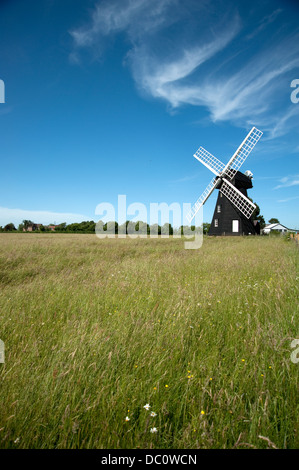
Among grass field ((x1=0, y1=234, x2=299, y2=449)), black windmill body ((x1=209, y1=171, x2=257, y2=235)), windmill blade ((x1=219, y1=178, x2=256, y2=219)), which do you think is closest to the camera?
grass field ((x1=0, y1=234, x2=299, y2=449))

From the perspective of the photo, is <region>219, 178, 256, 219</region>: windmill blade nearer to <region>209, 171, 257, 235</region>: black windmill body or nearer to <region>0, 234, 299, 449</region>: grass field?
<region>209, 171, 257, 235</region>: black windmill body

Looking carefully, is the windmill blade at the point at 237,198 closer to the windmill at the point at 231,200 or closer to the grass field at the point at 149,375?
the windmill at the point at 231,200

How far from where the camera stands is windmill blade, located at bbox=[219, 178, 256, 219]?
27.1 metres

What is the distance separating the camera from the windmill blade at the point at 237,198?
2709cm

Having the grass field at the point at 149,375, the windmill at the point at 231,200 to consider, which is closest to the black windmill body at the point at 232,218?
the windmill at the point at 231,200

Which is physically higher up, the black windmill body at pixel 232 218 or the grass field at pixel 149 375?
the black windmill body at pixel 232 218

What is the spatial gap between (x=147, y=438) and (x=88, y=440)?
44cm

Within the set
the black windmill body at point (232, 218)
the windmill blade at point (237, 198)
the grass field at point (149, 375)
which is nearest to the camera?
the grass field at point (149, 375)

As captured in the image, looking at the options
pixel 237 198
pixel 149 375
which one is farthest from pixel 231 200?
pixel 149 375

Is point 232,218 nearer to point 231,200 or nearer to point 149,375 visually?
point 231,200

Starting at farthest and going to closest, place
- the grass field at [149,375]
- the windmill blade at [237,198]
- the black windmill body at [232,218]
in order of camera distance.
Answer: the black windmill body at [232,218] < the windmill blade at [237,198] < the grass field at [149,375]

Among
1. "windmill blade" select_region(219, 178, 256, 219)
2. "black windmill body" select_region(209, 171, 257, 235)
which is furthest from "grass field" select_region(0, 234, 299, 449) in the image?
"black windmill body" select_region(209, 171, 257, 235)

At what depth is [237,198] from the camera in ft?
92.0
